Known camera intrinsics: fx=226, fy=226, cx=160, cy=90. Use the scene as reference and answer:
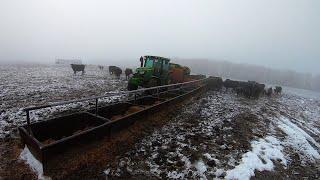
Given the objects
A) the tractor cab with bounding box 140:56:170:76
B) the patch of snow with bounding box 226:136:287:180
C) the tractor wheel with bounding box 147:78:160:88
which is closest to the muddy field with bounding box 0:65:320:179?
the patch of snow with bounding box 226:136:287:180

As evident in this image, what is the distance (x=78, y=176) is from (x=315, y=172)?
6193 mm

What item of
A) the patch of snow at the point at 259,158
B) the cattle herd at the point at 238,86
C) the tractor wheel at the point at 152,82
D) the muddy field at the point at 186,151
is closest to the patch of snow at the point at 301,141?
the muddy field at the point at 186,151

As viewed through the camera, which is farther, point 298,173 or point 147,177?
point 298,173

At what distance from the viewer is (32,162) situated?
4.62 metres

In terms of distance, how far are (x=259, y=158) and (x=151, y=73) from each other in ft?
29.5

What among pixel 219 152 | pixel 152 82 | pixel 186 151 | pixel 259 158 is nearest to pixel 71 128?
pixel 186 151

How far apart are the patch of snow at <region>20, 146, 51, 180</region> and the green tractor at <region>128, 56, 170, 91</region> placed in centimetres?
905

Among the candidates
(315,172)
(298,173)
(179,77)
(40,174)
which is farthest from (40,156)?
(179,77)

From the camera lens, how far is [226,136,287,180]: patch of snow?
17.9 ft

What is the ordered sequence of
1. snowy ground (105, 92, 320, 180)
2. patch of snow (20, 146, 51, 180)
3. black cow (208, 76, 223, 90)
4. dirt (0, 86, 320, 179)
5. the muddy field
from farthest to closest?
black cow (208, 76, 223, 90) < snowy ground (105, 92, 320, 180) < the muddy field < dirt (0, 86, 320, 179) < patch of snow (20, 146, 51, 180)

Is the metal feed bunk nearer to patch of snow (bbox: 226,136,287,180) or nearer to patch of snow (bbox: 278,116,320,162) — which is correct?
patch of snow (bbox: 226,136,287,180)

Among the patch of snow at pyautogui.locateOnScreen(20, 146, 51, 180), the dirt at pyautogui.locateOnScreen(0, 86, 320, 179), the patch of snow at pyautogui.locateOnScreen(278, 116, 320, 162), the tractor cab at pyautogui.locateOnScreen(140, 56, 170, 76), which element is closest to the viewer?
the patch of snow at pyautogui.locateOnScreen(20, 146, 51, 180)

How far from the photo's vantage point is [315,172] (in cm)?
624

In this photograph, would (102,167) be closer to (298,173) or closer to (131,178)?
(131,178)
